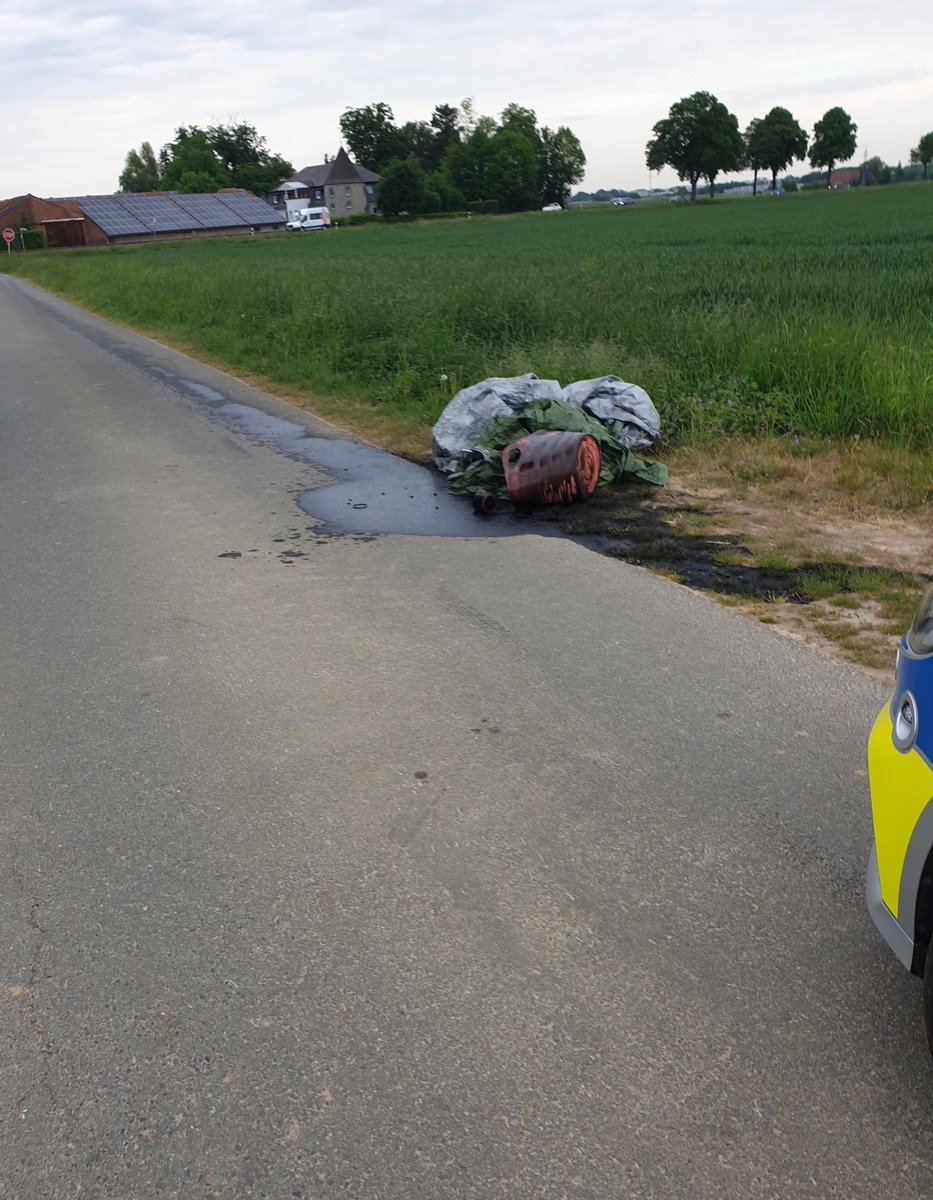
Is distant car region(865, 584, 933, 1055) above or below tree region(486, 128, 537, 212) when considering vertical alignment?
below

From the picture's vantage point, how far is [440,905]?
10.7 ft

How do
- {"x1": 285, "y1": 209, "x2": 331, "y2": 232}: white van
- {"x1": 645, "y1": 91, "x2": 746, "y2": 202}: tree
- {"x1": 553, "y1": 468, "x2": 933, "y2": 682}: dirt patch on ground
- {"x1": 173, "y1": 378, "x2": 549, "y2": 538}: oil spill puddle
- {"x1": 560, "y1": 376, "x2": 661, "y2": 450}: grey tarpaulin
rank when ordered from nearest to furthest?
1. {"x1": 553, "y1": 468, "x2": 933, "y2": 682}: dirt patch on ground
2. {"x1": 173, "y1": 378, "x2": 549, "y2": 538}: oil spill puddle
3. {"x1": 560, "y1": 376, "x2": 661, "y2": 450}: grey tarpaulin
4. {"x1": 285, "y1": 209, "x2": 331, "y2": 232}: white van
5. {"x1": 645, "y1": 91, "x2": 746, "y2": 202}: tree

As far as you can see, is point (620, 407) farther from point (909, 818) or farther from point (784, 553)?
point (909, 818)

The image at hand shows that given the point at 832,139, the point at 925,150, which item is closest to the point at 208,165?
the point at 832,139

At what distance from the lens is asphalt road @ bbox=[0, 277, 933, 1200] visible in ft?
7.86

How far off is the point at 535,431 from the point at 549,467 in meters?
0.81

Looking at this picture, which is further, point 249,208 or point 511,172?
point 511,172

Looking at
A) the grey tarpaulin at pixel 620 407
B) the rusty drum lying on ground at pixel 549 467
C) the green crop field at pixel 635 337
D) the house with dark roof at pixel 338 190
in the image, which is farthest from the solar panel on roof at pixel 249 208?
the rusty drum lying on ground at pixel 549 467

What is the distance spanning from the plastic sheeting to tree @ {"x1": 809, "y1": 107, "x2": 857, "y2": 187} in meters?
166

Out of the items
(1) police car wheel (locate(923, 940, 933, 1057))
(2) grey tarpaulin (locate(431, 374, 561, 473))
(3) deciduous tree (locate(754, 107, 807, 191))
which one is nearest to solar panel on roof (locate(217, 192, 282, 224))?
(3) deciduous tree (locate(754, 107, 807, 191))

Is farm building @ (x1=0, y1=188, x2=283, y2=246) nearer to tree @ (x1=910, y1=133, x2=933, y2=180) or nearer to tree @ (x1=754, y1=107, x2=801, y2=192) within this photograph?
tree @ (x1=754, y1=107, x2=801, y2=192)

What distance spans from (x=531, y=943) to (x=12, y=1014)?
1406 mm

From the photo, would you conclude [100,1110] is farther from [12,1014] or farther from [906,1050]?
[906,1050]

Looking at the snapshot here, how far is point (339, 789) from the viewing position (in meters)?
3.97
